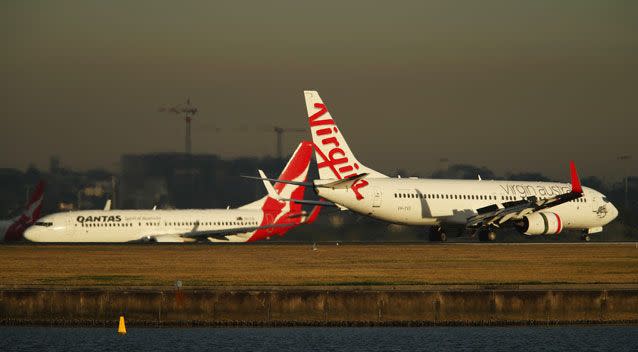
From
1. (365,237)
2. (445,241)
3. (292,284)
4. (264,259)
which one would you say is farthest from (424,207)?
(292,284)

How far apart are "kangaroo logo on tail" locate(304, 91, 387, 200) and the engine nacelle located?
36.4 feet

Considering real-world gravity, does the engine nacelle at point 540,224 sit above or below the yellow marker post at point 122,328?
above

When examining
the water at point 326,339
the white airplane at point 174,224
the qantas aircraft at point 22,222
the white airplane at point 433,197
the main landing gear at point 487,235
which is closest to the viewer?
the water at point 326,339

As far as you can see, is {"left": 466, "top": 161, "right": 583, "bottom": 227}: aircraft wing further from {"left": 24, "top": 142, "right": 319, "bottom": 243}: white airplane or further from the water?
the water

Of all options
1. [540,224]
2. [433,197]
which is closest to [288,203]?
[433,197]

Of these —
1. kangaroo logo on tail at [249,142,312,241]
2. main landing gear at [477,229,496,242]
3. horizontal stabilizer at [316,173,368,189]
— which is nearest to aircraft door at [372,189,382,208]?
horizontal stabilizer at [316,173,368,189]

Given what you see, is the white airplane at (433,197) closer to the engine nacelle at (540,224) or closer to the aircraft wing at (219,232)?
the engine nacelle at (540,224)

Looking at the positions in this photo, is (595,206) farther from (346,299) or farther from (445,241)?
(346,299)

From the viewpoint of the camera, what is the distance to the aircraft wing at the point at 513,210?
71.9m

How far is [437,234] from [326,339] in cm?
4224

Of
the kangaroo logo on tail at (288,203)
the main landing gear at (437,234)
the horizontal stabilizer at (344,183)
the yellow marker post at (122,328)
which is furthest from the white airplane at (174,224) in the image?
the yellow marker post at (122,328)

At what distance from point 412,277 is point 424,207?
26.7 m

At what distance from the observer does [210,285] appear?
136ft

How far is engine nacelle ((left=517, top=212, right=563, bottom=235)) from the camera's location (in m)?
72.1
